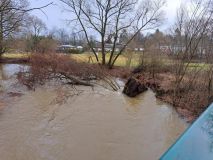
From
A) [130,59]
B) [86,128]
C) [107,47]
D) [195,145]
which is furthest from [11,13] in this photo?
[107,47]

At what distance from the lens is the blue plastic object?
1.35 metres

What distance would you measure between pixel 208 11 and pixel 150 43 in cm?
921

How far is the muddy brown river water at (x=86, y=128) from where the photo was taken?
6.33m

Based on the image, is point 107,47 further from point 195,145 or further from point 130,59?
point 195,145

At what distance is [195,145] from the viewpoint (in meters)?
1.46

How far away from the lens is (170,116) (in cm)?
995

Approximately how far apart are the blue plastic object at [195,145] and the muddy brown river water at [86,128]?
4679 millimetres

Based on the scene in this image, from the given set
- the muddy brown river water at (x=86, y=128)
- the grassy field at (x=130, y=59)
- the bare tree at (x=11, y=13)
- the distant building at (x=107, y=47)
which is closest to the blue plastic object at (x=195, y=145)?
the bare tree at (x=11, y=13)

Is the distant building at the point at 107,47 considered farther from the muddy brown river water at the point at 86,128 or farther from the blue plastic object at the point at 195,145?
the blue plastic object at the point at 195,145

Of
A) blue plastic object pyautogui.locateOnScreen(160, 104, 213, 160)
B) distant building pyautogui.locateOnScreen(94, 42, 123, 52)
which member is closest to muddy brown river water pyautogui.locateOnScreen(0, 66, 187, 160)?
blue plastic object pyautogui.locateOnScreen(160, 104, 213, 160)

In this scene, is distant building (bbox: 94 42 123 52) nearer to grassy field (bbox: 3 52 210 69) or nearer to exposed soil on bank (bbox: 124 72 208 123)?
grassy field (bbox: 3 52 210 69)

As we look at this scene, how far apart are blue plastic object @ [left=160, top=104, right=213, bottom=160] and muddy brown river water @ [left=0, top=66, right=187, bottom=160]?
4.68 meters

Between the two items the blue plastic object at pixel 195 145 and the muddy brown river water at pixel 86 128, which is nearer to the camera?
the blue plastic object at pixel 195 145

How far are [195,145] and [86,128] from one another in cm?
679
